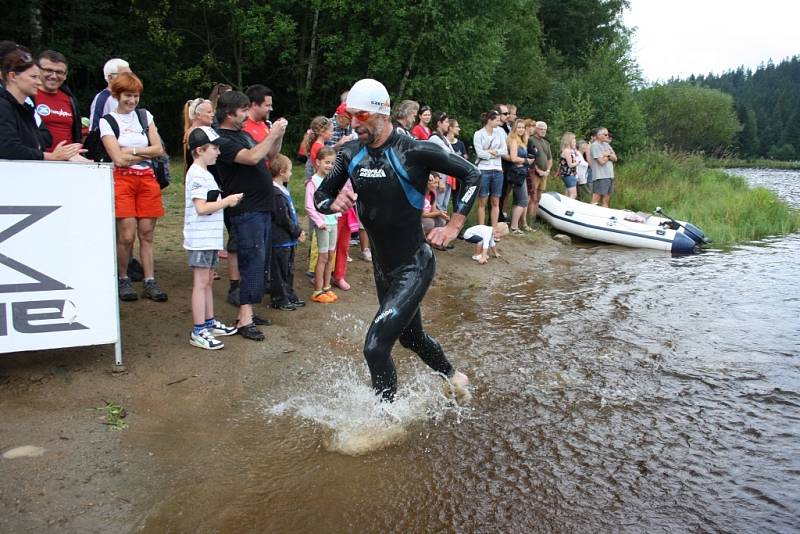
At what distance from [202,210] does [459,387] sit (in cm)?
263

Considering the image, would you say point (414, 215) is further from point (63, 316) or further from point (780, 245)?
point (780, 245)

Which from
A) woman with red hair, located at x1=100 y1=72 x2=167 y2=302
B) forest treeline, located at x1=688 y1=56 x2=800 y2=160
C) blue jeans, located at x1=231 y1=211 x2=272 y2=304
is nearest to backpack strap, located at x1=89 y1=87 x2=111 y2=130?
woman with red hair, located at x1=100 y1=72 x2=167 y2=302

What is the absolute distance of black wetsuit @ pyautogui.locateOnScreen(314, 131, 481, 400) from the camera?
14.7ft

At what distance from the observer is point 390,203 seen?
4.54 m

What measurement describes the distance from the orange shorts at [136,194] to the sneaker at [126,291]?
69 cm

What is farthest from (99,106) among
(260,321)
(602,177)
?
(602,177)

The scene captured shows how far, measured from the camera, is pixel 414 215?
463 cm

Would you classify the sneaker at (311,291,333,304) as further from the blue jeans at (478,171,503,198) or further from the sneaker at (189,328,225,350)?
the blue jeans at (478,171,503,198)

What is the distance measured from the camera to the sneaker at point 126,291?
632cm

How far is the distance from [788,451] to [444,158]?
3.24 m

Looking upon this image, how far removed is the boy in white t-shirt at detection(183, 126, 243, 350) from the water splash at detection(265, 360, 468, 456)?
118 centimetres

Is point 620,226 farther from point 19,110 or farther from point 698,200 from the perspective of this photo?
point 19,110

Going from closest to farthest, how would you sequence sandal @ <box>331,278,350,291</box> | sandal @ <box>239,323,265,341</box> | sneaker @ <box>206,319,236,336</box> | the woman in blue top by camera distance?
sneaker @ <box>206,319,236,336</box> < sandal @ <box>239,323,265,341</box> < sandal @ <box>331,278,350,291</box> < the woman in blue top

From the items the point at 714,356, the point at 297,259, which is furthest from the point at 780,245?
the point at 297,259
